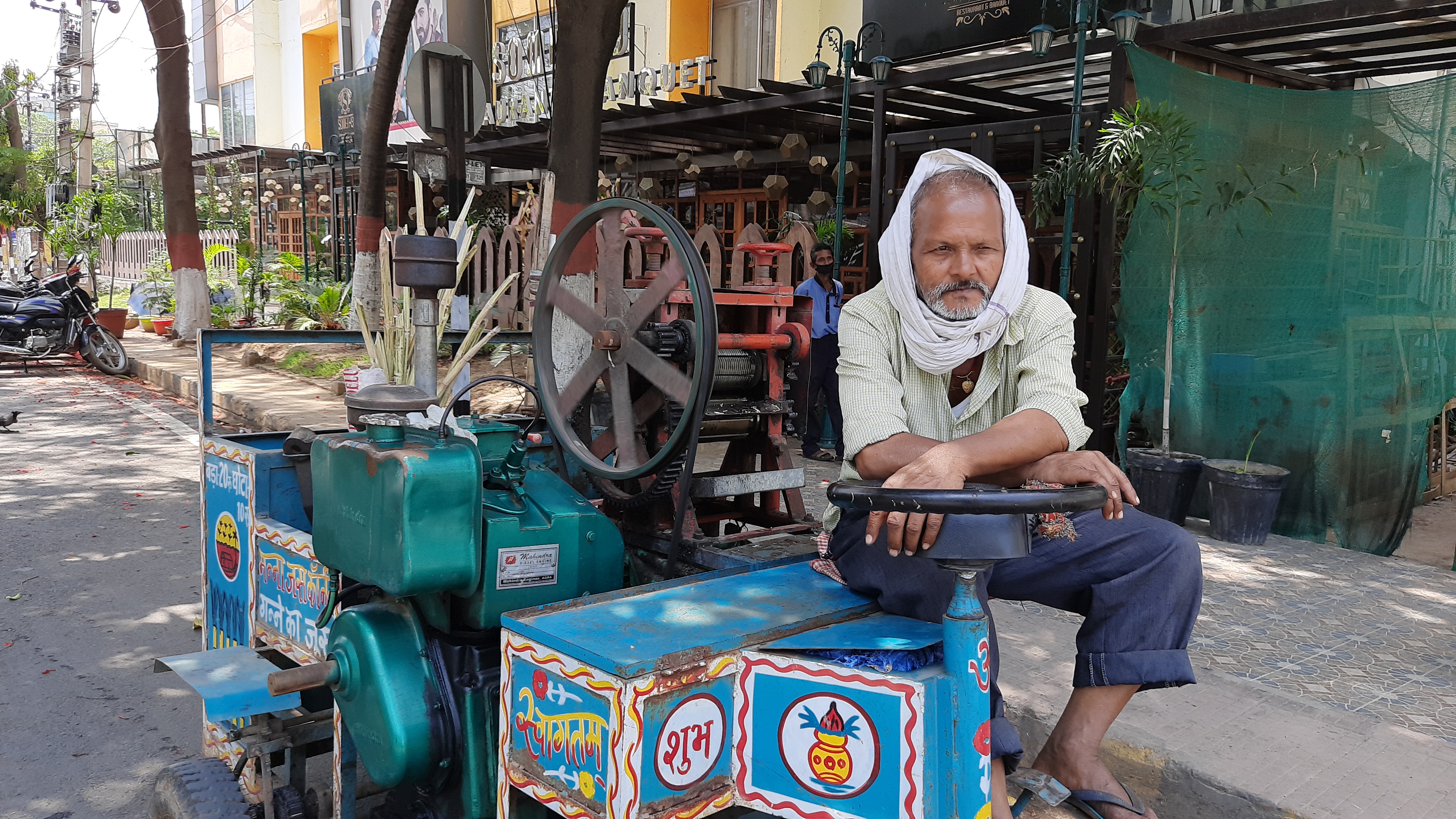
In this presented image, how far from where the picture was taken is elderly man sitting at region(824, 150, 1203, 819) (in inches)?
72.9

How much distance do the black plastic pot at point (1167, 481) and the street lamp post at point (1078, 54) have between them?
115 cm

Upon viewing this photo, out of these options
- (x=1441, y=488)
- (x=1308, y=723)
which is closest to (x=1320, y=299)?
(x=1441, y=488)

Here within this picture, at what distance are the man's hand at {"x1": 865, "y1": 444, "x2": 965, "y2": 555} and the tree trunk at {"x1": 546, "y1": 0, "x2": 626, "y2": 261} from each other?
4840mm

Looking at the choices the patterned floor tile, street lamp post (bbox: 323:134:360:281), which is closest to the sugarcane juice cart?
the patterned floor tile

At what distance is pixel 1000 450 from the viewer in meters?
1.84

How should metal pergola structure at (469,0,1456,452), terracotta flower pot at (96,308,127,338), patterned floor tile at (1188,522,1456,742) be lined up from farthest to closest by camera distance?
terracotta flower pot at (96,308,127,338) < metal pergola structure at (469,0,1456,452) < patterned floor tile at (1188,522,1456,742)

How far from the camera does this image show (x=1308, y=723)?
3248 mm

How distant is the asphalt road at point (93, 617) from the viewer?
10.5 ft

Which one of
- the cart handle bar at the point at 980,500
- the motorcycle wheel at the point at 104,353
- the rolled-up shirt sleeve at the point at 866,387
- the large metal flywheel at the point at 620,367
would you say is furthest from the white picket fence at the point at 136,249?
the cart handle bar at the point at 980,500

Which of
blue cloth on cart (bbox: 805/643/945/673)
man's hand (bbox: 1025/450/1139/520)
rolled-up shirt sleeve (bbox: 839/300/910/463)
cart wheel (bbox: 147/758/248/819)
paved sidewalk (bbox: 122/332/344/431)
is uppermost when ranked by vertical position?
rolled-up shirt sleeve (bbox: 839/300/910/463)

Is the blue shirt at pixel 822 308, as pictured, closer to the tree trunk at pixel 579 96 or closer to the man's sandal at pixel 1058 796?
the tree trunk at pixel 579 96

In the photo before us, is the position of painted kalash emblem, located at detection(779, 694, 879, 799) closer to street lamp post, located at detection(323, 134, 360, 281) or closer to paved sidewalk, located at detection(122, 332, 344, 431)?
paved sidewalk, located at detection(122, 332, 344, 431)

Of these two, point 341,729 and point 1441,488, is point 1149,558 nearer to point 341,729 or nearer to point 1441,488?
point 341,729

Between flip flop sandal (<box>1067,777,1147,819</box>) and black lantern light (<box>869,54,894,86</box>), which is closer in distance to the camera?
flip flop sandal (<box>1067,777,1147,819</box>)
